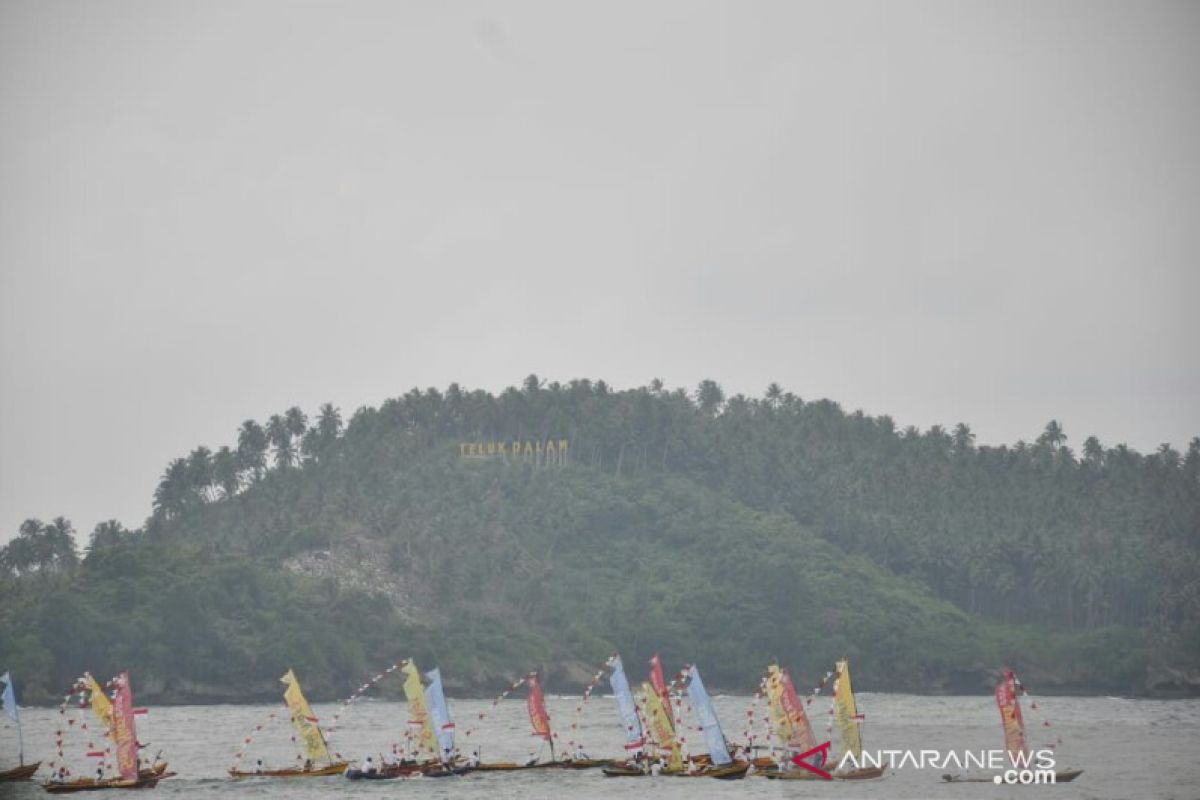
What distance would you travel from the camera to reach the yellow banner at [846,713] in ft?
366

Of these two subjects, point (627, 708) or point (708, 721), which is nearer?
point (708, 721)

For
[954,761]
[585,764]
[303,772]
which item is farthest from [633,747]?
[954,761]

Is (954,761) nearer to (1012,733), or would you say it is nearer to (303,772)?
(1012,733)

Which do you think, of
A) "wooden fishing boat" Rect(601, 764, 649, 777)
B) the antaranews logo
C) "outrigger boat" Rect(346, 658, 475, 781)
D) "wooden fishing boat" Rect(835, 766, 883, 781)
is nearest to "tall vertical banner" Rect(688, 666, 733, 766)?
the antaranews logo

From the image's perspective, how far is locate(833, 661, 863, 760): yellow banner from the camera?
112m

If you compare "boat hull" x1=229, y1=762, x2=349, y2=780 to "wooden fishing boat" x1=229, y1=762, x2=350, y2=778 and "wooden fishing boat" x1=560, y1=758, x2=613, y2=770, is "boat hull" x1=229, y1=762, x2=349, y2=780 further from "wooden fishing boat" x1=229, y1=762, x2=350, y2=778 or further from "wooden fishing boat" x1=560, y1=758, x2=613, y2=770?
"wooden fishing boat" x1=560, y1=758, x2=613, y2=770

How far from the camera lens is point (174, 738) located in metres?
163

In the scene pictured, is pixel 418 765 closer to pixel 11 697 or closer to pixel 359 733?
pixel 11 697

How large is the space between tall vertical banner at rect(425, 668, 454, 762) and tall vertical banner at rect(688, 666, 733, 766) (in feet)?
55.0

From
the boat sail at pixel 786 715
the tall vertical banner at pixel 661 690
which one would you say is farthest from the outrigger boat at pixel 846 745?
the tall vertical banner at pixel 661 690

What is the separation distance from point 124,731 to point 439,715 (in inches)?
794

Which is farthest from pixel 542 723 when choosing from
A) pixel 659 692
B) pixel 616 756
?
pixel 616 756

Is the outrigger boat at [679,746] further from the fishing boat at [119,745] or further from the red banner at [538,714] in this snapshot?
the fishing boat at [119,745]

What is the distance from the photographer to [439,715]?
121062 mm
